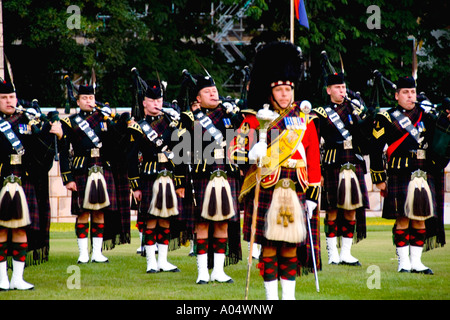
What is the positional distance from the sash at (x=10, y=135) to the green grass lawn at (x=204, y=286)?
1422mm

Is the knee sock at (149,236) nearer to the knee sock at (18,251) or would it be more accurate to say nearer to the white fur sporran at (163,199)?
the white fur sporran at (163,199)

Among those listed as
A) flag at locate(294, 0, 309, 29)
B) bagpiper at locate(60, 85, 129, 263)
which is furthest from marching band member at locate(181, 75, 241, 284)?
flag at locate(294, 0, 309, 29)

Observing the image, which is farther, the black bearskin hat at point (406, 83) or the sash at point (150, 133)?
the sash at point (150, 133)

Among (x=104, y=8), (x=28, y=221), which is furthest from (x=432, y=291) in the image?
(x=104, y=8)

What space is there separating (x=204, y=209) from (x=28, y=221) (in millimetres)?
1765

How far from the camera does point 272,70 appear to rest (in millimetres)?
7402

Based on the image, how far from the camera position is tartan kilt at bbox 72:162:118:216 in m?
10.9

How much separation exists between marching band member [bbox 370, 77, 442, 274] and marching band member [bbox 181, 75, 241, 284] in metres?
1.79

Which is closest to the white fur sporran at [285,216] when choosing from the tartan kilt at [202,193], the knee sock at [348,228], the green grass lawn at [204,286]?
the green grass lawn at [204,286]

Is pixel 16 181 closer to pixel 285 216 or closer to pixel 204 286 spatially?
pixel 204 286

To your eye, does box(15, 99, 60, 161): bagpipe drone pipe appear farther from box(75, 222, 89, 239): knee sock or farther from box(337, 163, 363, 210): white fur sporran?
box(337, 163, 363, 210): white fur sporran

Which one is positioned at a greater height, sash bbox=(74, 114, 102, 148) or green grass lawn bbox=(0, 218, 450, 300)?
sash bbox=(74, 114, 102, 148)

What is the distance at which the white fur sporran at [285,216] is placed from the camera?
706cm

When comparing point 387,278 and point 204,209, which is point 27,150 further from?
point 387,278
